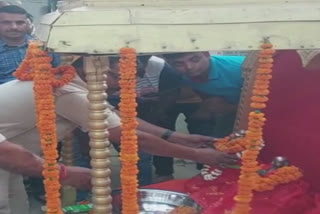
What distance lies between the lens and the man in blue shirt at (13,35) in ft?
11.6

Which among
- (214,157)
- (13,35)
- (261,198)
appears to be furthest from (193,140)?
(13,35)

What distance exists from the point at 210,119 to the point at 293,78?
1221mm

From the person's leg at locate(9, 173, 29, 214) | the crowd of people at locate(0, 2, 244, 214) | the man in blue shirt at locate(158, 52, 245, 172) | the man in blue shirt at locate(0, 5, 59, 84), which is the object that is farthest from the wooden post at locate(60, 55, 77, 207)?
the man in blue shirt at locate(0, 5, 59, 84)

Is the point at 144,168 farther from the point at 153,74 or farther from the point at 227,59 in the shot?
the point at 227,59

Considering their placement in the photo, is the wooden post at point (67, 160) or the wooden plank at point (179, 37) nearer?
the wooden plank at point (179, 37)

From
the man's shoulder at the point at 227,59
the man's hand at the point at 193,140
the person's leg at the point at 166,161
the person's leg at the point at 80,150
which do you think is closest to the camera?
the man's hand at the point at 193,140

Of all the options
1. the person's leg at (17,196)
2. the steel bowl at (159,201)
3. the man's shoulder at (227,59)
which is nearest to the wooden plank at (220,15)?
the steel bowl at (159,201)

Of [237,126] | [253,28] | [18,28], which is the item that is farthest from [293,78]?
[18,28]

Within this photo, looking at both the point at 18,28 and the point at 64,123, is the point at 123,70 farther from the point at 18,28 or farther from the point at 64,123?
the point at 18,28

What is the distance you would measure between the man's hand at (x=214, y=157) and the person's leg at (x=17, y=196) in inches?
32.5

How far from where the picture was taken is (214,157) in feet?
7.59

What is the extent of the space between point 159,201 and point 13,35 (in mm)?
1973

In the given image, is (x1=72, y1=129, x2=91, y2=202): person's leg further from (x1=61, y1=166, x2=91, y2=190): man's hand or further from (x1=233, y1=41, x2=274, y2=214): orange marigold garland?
(x1=233, y1=41, x2=274, y2=214): orange marigold garland

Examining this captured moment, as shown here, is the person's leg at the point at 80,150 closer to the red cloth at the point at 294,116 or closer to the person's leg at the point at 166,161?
the person's leg at the point at 166,161
